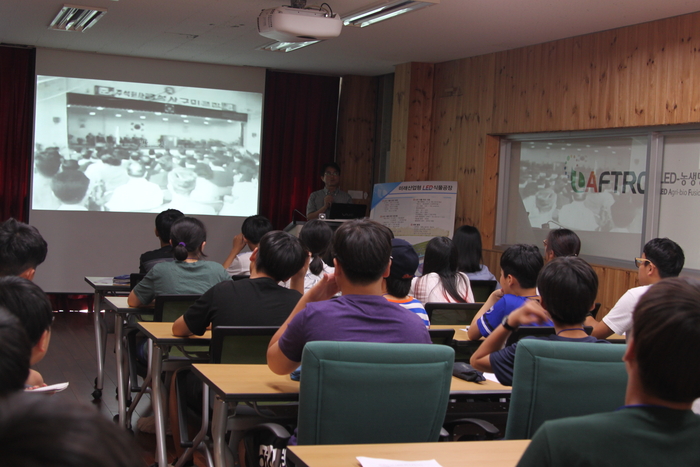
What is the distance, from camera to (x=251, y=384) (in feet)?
6.89

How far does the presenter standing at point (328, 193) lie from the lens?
26.7ft

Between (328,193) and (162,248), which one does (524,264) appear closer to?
(162,248)

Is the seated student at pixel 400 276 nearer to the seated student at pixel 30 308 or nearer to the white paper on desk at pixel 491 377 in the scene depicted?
the white paper on desk at pixel 491 377

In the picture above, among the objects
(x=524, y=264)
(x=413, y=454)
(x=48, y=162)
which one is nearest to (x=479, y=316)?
(x=524, y=264)

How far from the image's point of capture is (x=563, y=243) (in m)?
4.23

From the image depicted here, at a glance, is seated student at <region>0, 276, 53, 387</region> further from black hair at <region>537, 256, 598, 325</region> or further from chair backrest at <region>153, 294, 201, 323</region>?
chair backrest at <region>153, 294, 201, 323</region>

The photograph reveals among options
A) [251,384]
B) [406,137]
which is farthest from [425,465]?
[406,137]

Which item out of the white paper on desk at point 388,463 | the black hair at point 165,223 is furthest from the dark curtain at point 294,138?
the white paper on desk at point 388,463

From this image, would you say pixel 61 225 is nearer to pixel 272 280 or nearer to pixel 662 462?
pixel 272 280

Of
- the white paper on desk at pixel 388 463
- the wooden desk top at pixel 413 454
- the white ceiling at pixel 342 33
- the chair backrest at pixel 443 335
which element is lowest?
the wooden desk top at pixel 413 454

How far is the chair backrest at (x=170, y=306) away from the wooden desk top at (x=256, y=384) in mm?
1047

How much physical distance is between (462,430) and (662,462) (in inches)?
103

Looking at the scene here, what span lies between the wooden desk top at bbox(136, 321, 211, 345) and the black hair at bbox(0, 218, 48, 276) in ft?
1.77

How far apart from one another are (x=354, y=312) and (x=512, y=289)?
47.6 inches
